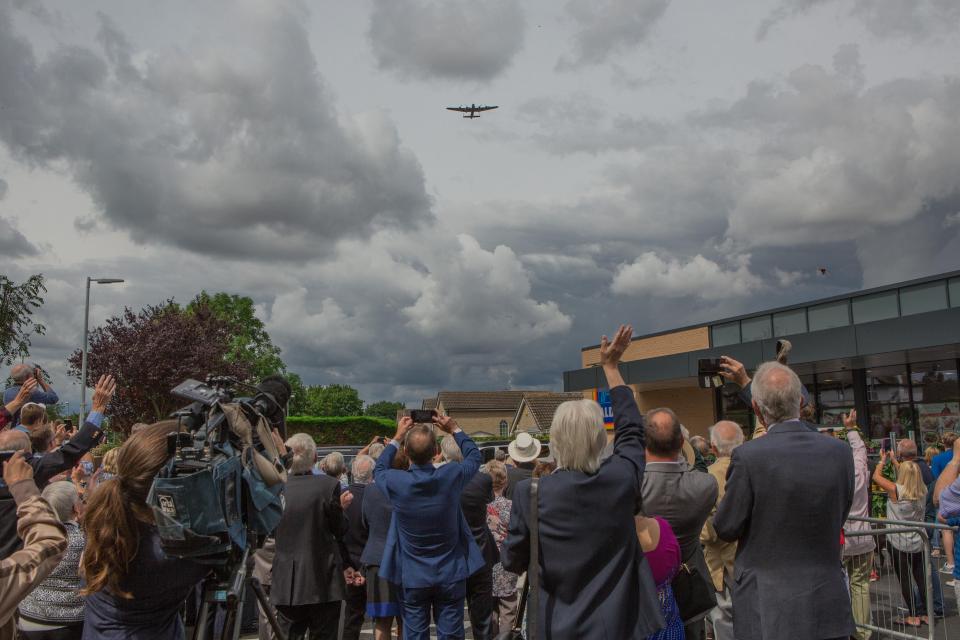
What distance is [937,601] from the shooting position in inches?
332

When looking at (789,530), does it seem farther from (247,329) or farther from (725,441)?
(247,329)

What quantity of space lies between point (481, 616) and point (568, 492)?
3154 millimetres

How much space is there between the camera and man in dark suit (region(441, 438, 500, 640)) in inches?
243

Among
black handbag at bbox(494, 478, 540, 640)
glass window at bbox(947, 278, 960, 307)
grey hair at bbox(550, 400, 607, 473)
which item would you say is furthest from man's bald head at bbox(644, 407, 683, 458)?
glass window at bbox(947, 278, 960, 307)

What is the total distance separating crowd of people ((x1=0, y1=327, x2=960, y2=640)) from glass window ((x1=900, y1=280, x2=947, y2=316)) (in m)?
14.6

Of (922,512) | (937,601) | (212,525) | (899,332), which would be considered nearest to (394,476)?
(212,525)

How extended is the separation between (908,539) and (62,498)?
7684mm

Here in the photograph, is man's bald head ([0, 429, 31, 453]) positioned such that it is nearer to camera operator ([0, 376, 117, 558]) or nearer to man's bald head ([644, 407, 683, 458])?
A: camera operator ([0, 376, 117, 558])

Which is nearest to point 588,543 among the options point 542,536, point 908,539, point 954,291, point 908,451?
point 542,536

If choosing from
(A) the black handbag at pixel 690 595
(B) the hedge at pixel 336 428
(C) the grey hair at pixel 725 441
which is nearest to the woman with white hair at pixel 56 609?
(A) the black handbag at pixel 690 595

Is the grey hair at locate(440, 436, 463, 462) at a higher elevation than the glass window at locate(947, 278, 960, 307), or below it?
below

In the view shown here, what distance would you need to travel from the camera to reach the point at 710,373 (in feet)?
15.5

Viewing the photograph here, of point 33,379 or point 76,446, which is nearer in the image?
point 76,446

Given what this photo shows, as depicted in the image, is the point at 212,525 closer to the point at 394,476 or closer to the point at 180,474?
the point at 180,474
